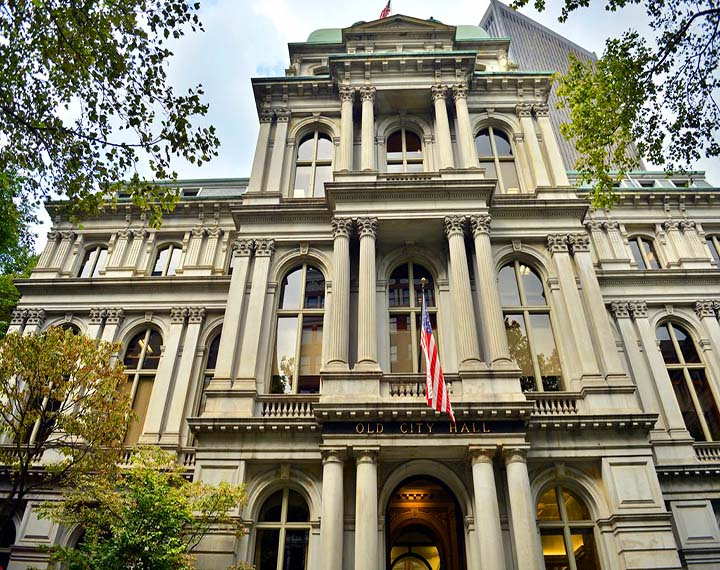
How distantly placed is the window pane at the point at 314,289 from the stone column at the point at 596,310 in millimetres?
10451

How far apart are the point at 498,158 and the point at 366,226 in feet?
26.9

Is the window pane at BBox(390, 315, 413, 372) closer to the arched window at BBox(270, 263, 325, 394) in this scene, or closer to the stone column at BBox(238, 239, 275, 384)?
the arched window at BBox(270, 263, 325, 394)

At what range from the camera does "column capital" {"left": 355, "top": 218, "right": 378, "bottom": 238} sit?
73.0ft

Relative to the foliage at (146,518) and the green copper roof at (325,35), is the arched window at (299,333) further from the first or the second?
the green copper roof at (325,35)

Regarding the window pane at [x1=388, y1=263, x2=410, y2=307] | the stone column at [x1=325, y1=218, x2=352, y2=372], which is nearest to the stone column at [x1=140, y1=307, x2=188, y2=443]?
the stone column at [x1=325, y1=218, x2=352, y2=372]

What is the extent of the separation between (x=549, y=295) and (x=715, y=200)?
14.9 m

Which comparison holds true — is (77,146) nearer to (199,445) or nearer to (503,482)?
(199,445)

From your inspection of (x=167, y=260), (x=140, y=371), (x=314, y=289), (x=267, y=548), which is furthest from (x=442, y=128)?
(x=267, y=548)

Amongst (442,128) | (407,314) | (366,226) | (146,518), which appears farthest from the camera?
(442,128)

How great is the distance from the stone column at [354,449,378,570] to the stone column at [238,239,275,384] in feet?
16.2

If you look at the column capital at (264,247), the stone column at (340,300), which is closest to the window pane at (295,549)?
the stone column at (340,300)

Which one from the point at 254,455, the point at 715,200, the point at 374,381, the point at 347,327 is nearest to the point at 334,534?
the point at 254,455

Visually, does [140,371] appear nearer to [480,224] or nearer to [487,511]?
[480,224]

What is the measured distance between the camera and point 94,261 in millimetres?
29469
